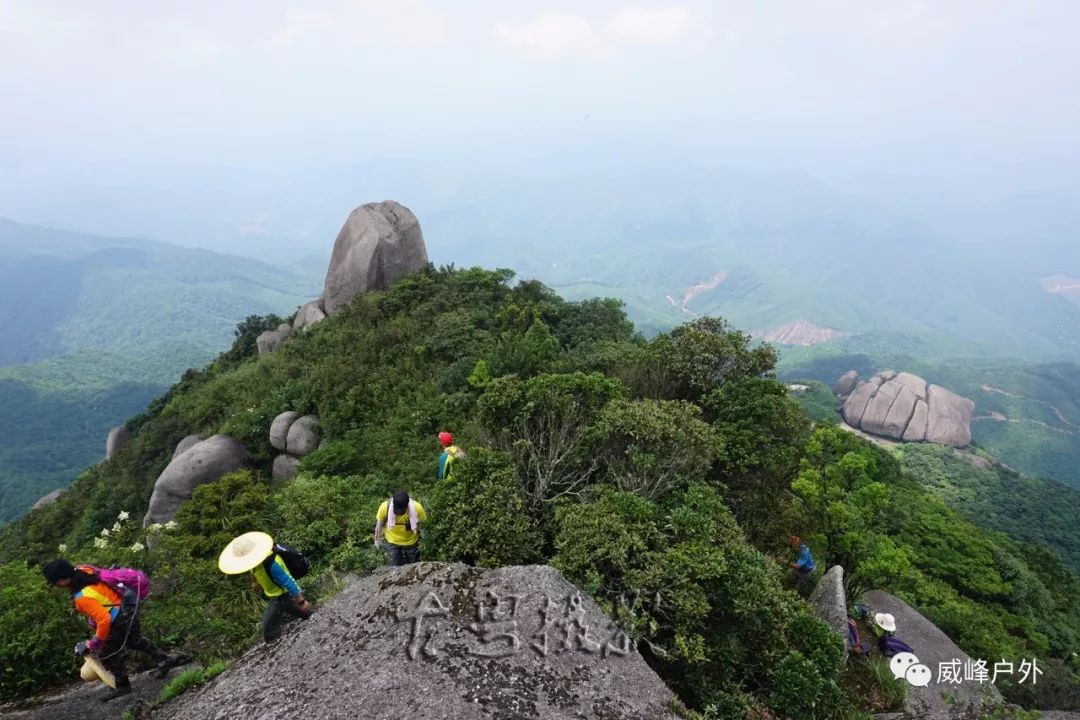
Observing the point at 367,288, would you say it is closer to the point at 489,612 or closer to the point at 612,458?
the point at 612,458

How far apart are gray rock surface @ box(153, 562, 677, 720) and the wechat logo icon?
17.3ft

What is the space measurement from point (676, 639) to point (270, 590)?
472cm

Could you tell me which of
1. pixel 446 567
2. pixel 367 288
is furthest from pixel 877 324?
pixel 446 567

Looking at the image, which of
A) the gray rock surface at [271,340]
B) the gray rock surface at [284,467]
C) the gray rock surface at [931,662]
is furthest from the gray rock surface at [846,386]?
the gray rock surface at [284,467]

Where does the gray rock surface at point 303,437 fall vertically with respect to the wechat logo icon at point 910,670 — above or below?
above

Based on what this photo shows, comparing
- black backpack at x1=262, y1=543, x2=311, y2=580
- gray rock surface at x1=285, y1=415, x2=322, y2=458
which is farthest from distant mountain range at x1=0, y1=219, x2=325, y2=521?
black backpack at x1=262, y1=543, x2=311, y2=580

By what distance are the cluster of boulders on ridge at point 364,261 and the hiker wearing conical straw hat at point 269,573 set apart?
22.5 m

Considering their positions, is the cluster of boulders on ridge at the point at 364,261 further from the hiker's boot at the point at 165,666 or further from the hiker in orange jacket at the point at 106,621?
the hiker in orange jacket at the point at 106,621

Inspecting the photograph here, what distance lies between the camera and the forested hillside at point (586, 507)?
6.50m

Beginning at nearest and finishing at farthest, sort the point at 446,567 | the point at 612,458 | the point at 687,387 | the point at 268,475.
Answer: the point at 446,567 → the point at 612,458 → the point at 687,387 → the point at 268,475

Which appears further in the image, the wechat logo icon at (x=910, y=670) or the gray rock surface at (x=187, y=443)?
the gray rock surface at (x=187, y=443)

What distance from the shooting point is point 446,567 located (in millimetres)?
6645

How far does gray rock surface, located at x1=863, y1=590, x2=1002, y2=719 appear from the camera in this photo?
286 inches

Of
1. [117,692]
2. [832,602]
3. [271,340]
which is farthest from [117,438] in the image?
[832,602]
